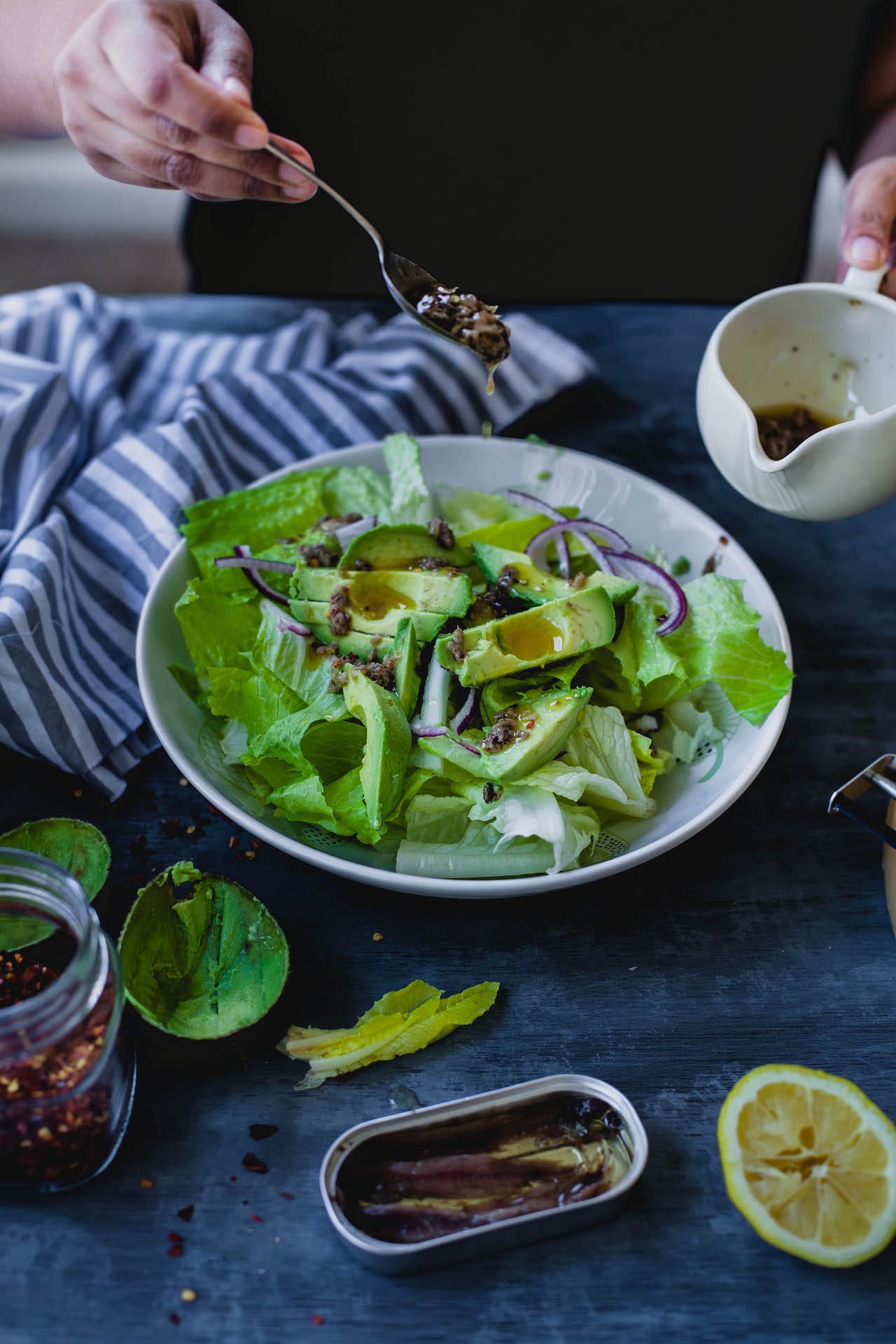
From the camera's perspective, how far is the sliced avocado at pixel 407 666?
158 centimetres

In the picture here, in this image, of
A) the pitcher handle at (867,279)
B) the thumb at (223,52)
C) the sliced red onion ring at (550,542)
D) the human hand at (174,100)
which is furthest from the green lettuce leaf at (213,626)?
the pitcher handle at (867,279)

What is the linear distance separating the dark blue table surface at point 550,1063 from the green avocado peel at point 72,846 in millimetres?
56

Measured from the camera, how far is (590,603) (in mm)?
1646

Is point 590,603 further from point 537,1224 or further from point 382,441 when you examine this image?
point 537,1224

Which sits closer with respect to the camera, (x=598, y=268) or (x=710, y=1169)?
(x=710, y=1169)

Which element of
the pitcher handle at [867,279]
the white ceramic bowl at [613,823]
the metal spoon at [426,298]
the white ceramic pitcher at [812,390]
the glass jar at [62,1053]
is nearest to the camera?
the glass jar at [62,1053]

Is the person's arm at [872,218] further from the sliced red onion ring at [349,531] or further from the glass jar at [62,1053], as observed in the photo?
the glass jar at [62,1053]

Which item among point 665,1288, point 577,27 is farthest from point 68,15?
point 665,1288

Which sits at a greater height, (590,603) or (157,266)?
(590,603)

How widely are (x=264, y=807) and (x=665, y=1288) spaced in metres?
0.80

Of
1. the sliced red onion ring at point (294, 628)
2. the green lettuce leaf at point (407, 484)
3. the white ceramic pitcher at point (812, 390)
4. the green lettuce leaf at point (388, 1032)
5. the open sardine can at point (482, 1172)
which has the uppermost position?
the white ceramic pitcher at point (812, 390)

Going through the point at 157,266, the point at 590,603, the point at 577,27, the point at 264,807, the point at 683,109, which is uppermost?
the point at 577,27

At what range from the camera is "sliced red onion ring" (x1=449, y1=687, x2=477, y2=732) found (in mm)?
1584

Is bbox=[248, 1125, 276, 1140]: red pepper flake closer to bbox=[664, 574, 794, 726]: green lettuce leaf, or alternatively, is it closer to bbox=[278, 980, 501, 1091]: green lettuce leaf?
bbox=[278, 980, 501, 1091]: green lettuce leaf
